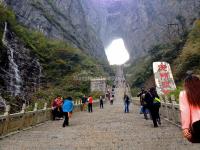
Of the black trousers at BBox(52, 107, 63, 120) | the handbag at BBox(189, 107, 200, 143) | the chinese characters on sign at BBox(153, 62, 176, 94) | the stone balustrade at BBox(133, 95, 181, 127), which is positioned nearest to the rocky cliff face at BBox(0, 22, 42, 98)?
the black trousers at BBox(52, 107, 63, 120)

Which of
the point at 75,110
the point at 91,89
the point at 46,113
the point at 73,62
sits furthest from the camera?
the point at 73,62

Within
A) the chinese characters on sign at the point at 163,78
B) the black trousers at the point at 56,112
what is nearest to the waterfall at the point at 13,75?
the black trousers at the point at 56,112

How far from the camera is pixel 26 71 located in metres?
40.6

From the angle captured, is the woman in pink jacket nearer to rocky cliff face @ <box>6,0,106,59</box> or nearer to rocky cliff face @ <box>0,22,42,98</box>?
rocky cliff face @ <box>0,22,42,98</box>

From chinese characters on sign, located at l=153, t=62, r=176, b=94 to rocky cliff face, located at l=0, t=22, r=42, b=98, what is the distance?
594 inches

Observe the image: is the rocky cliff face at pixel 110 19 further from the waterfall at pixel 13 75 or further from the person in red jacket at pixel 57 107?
the person in red jacket at pixel 57 107

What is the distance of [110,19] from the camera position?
160000 millimetres

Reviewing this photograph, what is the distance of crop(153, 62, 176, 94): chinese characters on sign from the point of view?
34.0 m

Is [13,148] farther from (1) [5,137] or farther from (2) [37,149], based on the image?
(1) [5,137]

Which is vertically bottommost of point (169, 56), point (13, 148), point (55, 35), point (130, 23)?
point (13, 148)

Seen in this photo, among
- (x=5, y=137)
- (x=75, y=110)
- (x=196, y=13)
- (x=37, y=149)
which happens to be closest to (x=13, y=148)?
(x=37, y=149)

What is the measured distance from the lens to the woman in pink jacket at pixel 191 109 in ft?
10.9

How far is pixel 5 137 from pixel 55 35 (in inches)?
2591

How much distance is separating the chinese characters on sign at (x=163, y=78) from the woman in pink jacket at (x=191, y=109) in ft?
97.1
